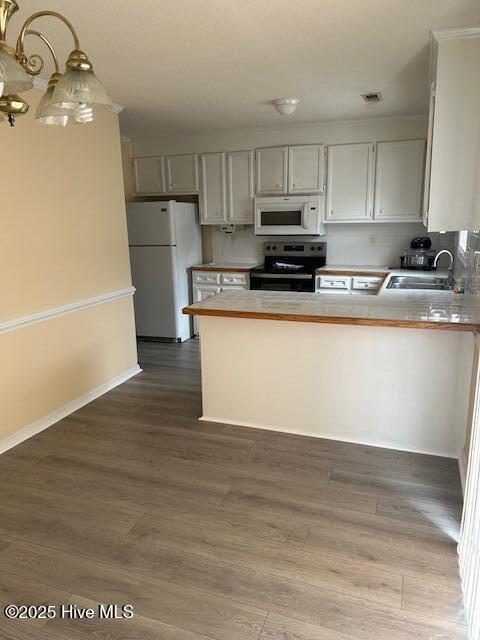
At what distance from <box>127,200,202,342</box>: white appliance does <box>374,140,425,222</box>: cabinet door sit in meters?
2.18

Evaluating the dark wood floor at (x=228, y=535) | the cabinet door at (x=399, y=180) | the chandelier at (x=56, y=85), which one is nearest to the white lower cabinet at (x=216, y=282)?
the cabinet door at (x=399, y=180)

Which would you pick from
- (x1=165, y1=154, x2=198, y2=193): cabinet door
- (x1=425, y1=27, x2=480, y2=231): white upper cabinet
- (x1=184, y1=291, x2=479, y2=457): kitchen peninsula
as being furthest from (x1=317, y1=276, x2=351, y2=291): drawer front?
(x1=425, y1=27, x2=480, y2=231): white upper cabinet

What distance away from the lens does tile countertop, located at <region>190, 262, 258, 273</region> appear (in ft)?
17.3

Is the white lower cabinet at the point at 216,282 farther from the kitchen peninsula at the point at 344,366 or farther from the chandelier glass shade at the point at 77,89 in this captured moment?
the chandelier glass shade at the point at 77,89

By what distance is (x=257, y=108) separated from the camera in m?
4.11

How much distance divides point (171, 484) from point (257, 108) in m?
3.25

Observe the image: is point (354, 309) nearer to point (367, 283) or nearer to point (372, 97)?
point (367, 283)

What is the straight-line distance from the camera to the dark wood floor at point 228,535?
5.60 ft

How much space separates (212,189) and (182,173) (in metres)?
0.42

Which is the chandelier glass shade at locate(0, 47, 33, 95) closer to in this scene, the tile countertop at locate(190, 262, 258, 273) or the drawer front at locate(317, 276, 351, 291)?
the drawer front at locate(317, 276, 351, 291)

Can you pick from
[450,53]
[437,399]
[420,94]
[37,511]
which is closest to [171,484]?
[37,511]

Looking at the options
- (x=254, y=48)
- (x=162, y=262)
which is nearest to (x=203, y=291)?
(x=162, y=262)

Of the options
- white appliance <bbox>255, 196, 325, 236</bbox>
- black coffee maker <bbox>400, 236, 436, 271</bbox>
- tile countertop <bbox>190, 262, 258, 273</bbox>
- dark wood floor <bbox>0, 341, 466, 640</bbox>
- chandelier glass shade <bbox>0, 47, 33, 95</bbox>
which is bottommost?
dark wood floor <bbox>0, 341, 466, 640</bbox>

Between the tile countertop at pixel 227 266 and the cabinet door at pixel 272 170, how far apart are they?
868 mm
